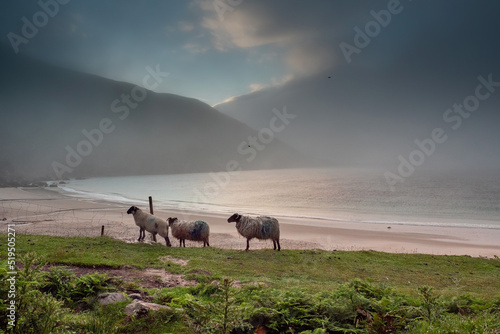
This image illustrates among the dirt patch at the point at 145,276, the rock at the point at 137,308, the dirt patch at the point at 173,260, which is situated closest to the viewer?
the rock at the point at 137,308

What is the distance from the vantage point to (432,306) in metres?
6.00

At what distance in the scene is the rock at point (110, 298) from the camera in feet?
21.5

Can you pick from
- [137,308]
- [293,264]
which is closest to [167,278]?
[137,308]

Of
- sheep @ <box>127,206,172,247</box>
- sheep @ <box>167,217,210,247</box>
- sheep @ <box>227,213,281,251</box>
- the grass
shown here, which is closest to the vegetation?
the grass

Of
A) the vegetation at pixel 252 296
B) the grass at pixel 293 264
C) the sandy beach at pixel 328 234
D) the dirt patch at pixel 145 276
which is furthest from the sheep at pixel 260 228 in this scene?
the dirt patch at pixel 145 276

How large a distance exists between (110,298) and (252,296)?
325cm

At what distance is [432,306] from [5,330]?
735 centimetres

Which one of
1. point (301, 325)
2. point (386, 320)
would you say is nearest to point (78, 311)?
point (301, 325)

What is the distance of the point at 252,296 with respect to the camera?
660cm

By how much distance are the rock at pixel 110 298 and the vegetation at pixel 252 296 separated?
18cm

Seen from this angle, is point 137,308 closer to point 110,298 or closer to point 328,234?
point 110,298

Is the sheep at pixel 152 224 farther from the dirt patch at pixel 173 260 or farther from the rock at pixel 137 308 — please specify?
the rock at pixel 137 308

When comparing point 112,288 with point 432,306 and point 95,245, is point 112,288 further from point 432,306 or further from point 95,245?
point 95,245

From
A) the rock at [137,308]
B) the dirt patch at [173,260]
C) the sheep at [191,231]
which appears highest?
the rock at [137,308]
